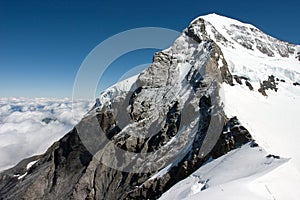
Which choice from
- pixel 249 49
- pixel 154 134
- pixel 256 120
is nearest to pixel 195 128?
pixel 256 120

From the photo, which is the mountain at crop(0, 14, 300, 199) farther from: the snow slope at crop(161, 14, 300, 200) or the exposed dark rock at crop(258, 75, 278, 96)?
the exposed dark rock at crop(258, 75, 278, 96)

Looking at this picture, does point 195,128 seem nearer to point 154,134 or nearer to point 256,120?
point 256,120

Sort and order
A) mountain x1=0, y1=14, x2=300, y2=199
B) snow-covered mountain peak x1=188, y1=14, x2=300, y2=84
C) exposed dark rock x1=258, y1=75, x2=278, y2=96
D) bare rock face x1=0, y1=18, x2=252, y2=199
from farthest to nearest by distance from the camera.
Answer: snow-covered mountain peak x1=188, y1=14, x2=300, y2=84 → exposed dark rock x1=258, y1=75, x2=278, y2=96 → bare rock face x1=0, y1=18, x2=252, y2=199 → mountain x1=0, y1=14, x2=300, y2=199

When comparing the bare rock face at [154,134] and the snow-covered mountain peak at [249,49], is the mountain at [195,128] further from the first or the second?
the snow-covered mountain peak at [249,49]

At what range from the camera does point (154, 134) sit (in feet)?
191

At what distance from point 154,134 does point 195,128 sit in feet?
41.9

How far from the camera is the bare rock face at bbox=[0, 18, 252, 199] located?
42.3m

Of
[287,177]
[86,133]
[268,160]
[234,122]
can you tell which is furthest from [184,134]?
[86,133]

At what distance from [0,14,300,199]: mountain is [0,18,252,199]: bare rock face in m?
0.21

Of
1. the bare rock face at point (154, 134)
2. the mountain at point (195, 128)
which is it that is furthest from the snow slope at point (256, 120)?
the bare rock face at point (154, 134)

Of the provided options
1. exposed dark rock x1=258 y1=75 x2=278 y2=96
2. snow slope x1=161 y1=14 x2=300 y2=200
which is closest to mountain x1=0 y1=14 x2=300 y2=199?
snow slope x1=161 y1=14 x2=300 y2=200

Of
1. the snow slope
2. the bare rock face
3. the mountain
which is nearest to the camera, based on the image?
the snow slope

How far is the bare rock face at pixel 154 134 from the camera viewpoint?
42.3 metres

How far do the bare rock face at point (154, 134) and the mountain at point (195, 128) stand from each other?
215mm
